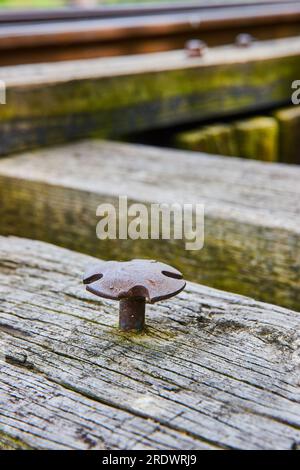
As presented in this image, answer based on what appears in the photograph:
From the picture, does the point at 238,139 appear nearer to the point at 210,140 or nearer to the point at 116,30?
the point at 210,140

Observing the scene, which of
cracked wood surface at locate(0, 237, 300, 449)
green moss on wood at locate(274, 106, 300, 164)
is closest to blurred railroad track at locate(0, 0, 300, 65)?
green moss on wood at locate(274, 106, 300, 164)

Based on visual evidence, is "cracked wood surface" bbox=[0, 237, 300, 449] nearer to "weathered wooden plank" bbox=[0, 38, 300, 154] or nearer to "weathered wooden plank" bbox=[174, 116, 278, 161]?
"weathered wooden plank" bbox=[0, 38, 300, 154]

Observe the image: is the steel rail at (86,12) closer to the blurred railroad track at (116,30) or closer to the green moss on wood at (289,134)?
the blurred railroad track at (116,30)

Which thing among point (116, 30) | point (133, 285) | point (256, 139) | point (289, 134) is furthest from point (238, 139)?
point (133, 285)

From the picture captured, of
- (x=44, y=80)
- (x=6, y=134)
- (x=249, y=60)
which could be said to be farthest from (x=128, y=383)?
(x=249, y=60)

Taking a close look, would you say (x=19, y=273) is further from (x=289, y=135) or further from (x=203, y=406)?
(x=289, y=135)

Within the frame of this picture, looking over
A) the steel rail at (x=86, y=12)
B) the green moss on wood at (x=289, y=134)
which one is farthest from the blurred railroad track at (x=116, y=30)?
the green moss on wood at (x=289, y=134)
